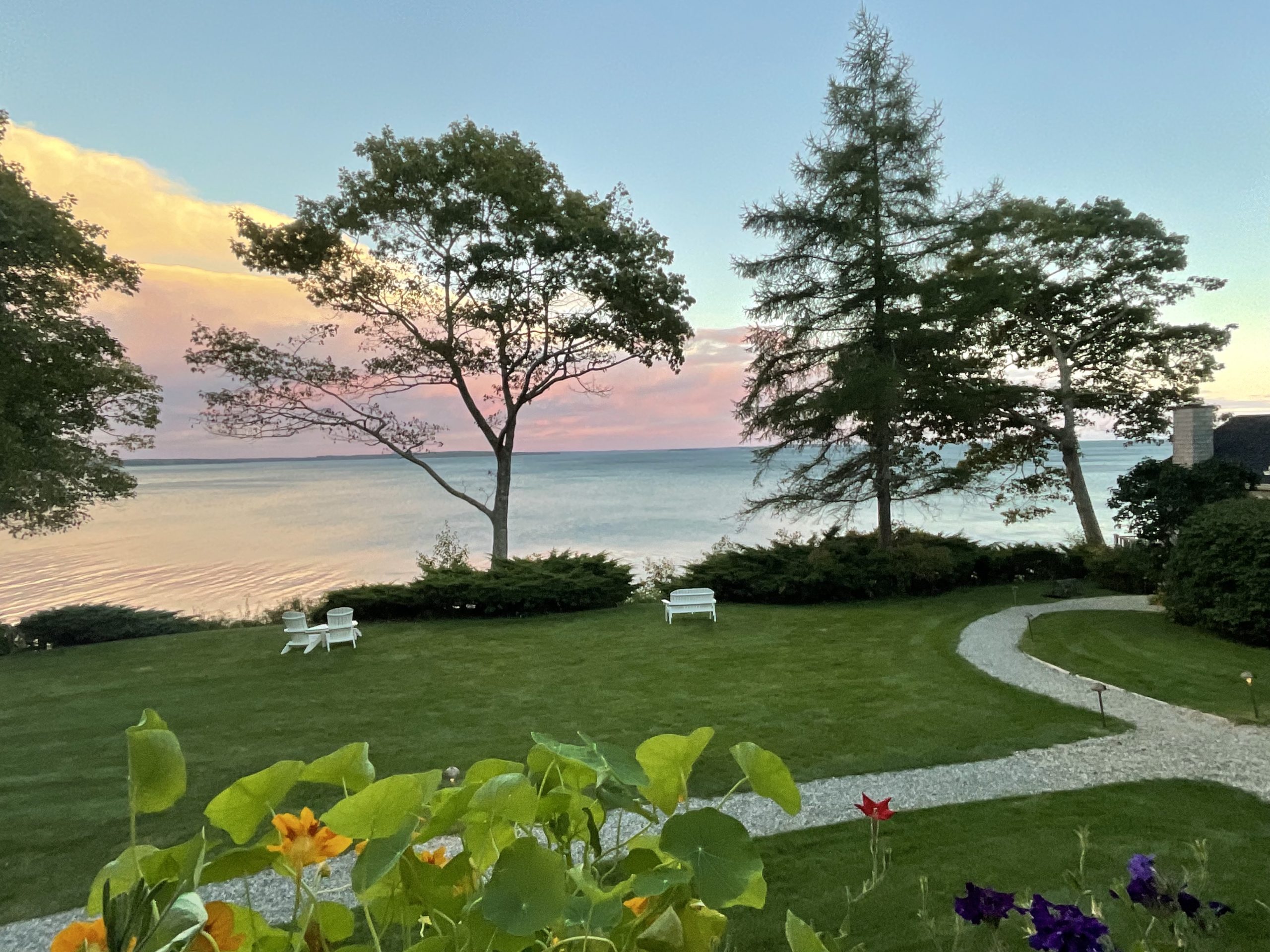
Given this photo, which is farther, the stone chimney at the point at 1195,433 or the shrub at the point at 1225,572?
the stone chimney at the point at 1195,433

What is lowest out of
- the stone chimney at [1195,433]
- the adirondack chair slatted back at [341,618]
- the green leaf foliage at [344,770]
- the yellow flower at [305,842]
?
the adirondack chair slatted back at [341,618]

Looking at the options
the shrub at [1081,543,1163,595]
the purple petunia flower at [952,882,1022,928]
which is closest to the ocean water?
the shrub at [1081,543,1163,595]

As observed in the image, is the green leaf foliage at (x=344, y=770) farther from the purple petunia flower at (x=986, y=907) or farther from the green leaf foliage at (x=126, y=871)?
the purple petunia flower at (x=986, y=907)

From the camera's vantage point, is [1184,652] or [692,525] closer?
[1184,652]

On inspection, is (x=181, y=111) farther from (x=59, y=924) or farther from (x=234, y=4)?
(x=59, y=924)

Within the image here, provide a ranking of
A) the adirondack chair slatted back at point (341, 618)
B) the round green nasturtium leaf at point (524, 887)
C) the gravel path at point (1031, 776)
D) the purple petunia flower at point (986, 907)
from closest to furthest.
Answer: the round green nasturtium leaf at point (524, 887), the purple petunia flower at point (986, 907), the gravel path at point (1031, 776), the adirondack chair slatted back at point (341, 618)

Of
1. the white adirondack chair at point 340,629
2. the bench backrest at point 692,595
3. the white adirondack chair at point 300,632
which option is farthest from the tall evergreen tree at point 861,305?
the white adirondack chair at point 300,632

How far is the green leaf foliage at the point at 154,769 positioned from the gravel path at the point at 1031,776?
3.78 meters

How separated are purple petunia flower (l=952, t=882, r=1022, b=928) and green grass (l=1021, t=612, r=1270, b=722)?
676 cm

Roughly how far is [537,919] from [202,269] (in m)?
15.4

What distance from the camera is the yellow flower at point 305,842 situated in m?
0.68

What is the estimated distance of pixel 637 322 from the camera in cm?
1321

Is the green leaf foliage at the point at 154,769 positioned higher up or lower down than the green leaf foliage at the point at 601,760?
higher up

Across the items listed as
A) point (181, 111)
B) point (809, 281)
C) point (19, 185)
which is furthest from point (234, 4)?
point (809, 281)
